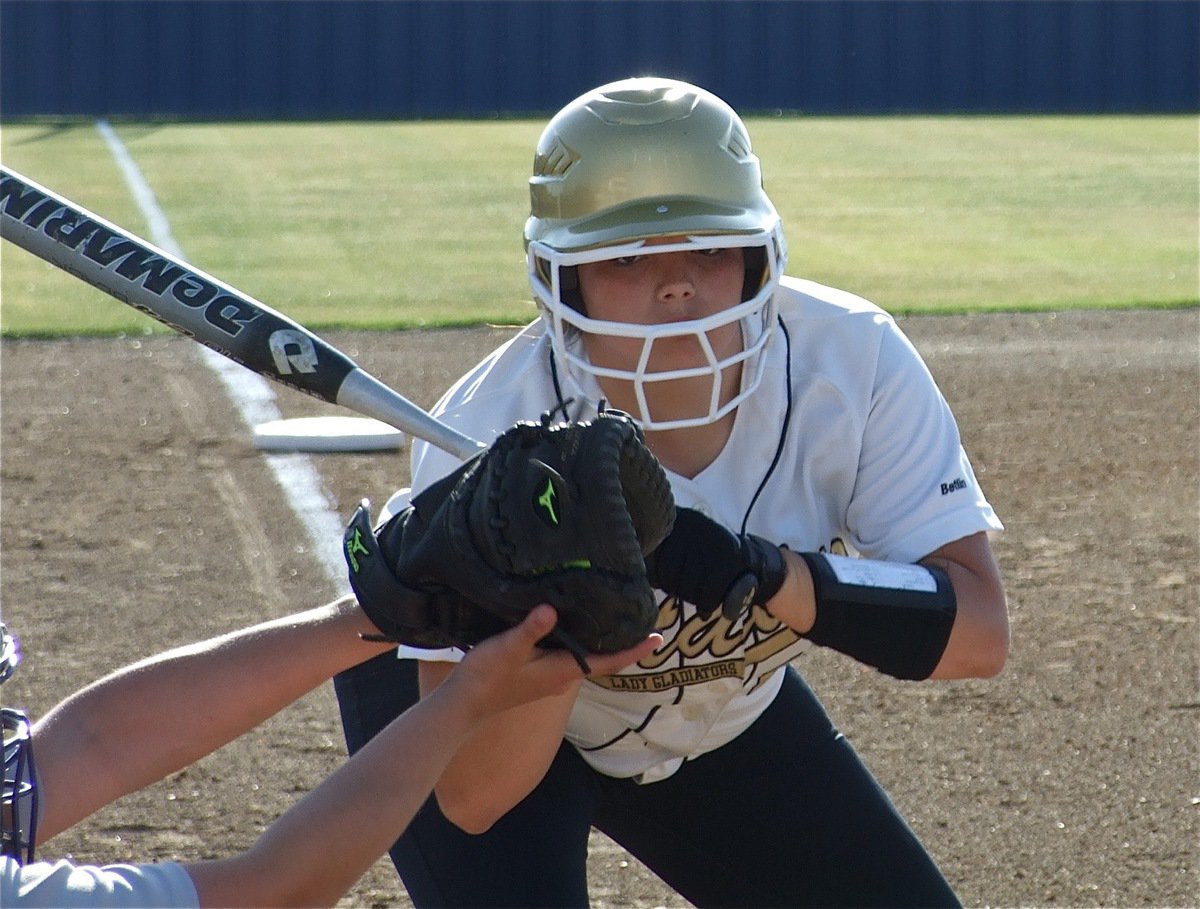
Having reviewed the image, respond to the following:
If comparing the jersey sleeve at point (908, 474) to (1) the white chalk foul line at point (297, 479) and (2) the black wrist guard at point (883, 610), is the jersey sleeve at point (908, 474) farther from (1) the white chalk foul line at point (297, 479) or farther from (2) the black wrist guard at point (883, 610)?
(1) the white chalk foul line at point (297, 479)

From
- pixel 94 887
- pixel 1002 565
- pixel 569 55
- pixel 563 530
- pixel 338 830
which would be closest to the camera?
pixel 94 887

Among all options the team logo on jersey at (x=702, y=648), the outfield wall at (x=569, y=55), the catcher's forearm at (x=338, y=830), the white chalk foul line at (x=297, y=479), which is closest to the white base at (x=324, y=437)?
the white chalk foul line at (x=297, y=479)

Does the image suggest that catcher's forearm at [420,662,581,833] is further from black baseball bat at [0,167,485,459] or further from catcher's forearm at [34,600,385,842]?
black baseball bat at [0,167,485,459]

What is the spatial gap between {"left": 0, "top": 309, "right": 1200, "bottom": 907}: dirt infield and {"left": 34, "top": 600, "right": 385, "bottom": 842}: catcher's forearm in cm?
69

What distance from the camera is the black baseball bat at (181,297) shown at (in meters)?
2.44

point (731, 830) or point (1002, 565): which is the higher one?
point (731, 830)

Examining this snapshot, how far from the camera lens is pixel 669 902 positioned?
118 inches

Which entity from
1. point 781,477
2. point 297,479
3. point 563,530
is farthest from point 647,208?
point 297,479

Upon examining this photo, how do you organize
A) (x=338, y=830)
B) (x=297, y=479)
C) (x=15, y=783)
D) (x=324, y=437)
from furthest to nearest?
(x=324, y=437) < (x=297, y=479) < (x=15, y=783) < (x=338, y=830)

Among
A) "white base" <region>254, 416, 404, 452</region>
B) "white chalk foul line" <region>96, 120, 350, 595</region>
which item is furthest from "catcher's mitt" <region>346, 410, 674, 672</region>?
"white base" <region>254, 416, 404, 452</region>

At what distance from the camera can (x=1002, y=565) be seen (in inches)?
185

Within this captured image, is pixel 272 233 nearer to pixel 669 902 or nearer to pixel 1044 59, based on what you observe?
pixel 669 902

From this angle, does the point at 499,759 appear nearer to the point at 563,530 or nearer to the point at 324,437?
the point at 563,530

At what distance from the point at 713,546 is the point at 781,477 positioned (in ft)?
1.22
